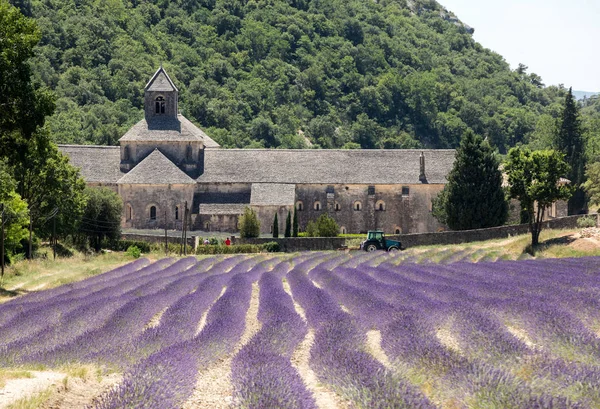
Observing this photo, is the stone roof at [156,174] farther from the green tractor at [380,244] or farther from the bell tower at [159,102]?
the green tractor at [380,244]

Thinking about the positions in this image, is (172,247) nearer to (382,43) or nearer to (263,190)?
(263,190)

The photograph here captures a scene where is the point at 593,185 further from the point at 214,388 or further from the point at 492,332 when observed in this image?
the point at 214,388

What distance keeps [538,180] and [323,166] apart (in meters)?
31.8

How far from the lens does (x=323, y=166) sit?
7869 cm

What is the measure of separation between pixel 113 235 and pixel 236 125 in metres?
76.4

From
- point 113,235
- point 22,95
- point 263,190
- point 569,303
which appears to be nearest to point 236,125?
point 263,190

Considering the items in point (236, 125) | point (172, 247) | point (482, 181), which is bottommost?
point (172, 247)

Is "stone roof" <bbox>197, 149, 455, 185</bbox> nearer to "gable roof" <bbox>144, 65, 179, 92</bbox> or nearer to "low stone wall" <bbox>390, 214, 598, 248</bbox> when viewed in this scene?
"gable roof" <bbox>144, 65, 179, 92</bbox>

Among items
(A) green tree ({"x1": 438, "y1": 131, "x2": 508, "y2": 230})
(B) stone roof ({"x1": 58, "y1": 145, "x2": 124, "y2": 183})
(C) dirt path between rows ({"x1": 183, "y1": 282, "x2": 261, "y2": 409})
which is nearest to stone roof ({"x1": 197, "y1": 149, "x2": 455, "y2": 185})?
(B) stone roof ({"x1": 58, "y1": 145, "x2": 124, "y2": 183})

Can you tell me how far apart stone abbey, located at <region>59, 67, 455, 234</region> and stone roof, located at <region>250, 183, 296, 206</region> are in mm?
88

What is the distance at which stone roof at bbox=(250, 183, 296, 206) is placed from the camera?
72125 mm

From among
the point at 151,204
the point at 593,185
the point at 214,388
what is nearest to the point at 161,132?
the point at 151,204

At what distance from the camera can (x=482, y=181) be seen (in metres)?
62.4

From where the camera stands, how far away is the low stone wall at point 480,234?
183 feet
